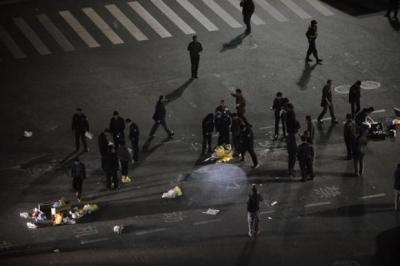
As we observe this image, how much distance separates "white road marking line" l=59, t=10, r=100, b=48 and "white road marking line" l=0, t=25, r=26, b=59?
299 centimetres

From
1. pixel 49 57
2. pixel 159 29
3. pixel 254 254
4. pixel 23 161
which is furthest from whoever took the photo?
pixel 159 29

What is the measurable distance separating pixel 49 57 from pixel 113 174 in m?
11.9

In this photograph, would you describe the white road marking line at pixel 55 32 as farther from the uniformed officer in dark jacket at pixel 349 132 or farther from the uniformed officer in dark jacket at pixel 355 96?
the uniformed officer in dark jacket at pixel 349 132

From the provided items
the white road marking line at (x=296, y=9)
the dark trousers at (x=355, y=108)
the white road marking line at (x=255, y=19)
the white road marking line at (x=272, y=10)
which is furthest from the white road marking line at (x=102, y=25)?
the dark trousers at (x=355, y=108)

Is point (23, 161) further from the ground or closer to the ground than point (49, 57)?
closer to the ground

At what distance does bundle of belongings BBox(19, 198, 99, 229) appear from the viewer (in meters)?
23.6

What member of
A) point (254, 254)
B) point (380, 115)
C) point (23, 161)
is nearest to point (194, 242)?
point (254, 254)

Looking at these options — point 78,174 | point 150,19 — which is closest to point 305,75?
point 150,19

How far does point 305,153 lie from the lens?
24.7m

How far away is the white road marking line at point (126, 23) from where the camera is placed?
122 ft

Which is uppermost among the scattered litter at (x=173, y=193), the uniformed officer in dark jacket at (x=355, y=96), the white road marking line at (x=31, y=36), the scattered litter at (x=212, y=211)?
the white road marking line at (x=31, y=36)

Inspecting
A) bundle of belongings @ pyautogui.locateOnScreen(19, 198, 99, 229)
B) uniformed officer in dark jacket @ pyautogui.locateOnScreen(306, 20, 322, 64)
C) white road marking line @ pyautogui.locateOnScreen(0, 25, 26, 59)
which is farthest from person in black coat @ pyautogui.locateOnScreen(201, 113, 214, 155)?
white road marking line @ pyautogui.locateOnScreen(0, 25, 26, 59)

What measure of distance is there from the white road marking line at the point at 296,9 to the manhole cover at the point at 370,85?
24.7 feet

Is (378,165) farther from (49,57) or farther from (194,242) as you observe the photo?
(49,57)
